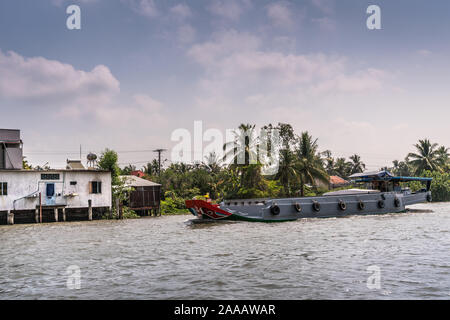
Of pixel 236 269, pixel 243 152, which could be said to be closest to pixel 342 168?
pixel 243 152

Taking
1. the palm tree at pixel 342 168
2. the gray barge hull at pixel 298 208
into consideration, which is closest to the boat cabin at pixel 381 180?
the gray barge hull at pixel 298 208

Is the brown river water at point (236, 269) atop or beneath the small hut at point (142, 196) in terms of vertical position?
beneath

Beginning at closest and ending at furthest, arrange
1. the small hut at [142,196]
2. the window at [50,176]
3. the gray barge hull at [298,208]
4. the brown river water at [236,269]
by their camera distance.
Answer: the brown river water at [236,269]
the gray barge hull at [298,208]
the window at [50,176]
the small hut at [142,196]

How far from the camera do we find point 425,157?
62719 millimetres

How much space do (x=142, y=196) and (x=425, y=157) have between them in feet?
144

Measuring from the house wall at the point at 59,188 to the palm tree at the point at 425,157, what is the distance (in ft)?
157

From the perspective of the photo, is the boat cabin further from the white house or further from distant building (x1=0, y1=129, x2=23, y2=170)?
distant building (x1=0, y1=129, x2=23, y2=170)

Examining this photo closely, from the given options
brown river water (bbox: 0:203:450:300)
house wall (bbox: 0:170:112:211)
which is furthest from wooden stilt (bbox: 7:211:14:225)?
brown river water (bbox: 0:203:450:300)

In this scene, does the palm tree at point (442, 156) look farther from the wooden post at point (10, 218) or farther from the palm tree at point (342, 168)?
the wooden post at point (10, 218)

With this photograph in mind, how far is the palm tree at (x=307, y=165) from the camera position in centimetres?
4925

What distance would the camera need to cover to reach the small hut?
1630 inches
